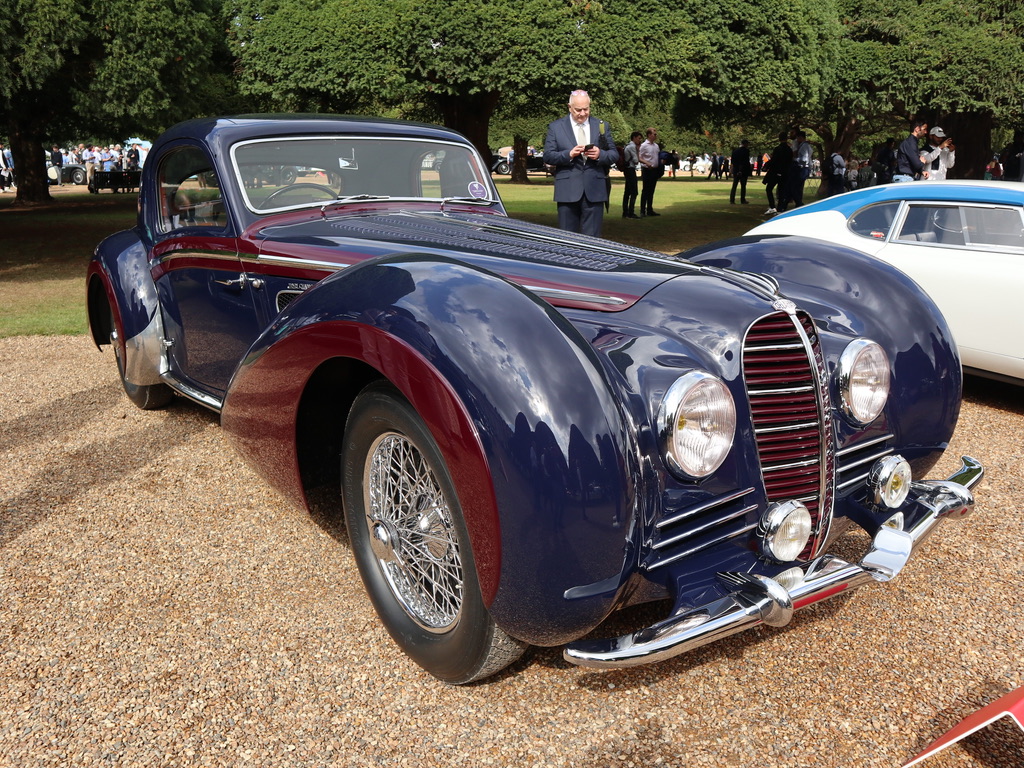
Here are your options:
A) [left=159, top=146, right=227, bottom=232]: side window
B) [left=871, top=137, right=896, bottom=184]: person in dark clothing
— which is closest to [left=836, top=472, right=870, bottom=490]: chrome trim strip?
[left=159, top=146, right=227, bottom=232]: side window

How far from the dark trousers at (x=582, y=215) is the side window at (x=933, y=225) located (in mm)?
3007

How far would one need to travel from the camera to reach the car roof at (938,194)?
5457mm

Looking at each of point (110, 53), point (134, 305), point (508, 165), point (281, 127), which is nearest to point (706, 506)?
point (281, 127)

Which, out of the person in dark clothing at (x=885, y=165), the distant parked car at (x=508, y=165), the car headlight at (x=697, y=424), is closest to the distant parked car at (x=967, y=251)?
the car headlight at (x=697, y=424)

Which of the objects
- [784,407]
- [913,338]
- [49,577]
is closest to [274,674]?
[49,577]

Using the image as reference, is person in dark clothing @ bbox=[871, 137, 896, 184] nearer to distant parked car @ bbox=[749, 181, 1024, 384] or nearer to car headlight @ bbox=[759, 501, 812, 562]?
distant parked car @ bbox=[749, 181, 1024, 384]

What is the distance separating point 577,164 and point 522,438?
629cm

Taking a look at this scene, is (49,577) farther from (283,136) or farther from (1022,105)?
(1022,105)

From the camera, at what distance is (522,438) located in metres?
2.04

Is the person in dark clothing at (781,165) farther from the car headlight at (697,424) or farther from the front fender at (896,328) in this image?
the car headlight at (697,424)

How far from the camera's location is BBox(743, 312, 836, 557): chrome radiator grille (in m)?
2.46

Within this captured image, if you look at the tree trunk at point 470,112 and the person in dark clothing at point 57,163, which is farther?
the person in dark clothing at point 57,163

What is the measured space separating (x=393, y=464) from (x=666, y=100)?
12066mm

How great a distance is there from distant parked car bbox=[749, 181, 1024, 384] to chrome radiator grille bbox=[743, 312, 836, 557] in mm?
3277
